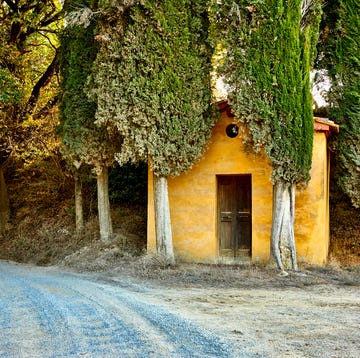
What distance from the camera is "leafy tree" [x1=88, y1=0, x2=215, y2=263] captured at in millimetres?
11633

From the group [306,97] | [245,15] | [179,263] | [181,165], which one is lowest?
[179,263]

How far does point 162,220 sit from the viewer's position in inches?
485

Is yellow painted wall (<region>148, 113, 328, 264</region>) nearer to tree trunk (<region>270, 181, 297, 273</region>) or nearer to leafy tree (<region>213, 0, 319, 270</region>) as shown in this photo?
tree trunk (<region>270, 181, 297, 273</region>)

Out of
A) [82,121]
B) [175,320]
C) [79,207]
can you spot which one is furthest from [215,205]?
[175,320]

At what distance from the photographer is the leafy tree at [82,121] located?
1378 centimetres

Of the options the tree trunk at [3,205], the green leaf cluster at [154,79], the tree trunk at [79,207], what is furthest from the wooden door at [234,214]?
the tree trunk at [3,205]

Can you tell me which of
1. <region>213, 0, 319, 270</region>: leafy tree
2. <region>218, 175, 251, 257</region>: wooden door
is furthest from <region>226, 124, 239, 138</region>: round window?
<region>213, 0, 319, 270</region>: leafy tree

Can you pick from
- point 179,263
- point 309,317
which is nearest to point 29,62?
point 179,263

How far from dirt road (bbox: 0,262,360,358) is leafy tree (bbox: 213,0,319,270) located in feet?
8.69

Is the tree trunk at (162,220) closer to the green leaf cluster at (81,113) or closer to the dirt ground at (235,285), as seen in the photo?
the dirt ground at (235,285)

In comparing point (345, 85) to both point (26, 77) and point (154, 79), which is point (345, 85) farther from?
point (26, 77)

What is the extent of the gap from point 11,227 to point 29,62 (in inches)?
262

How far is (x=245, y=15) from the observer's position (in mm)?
11430

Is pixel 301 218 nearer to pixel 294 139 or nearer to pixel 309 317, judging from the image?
pixel 294 139
